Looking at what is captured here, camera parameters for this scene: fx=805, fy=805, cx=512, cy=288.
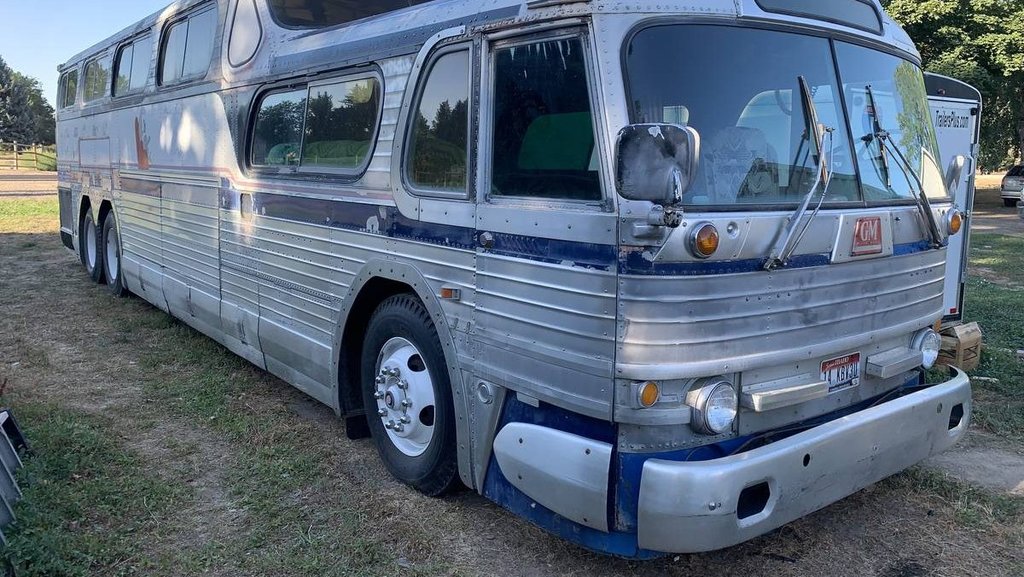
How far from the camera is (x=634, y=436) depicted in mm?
3203

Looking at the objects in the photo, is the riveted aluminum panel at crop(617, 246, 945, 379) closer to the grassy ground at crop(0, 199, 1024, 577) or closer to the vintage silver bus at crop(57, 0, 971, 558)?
the vintage silver bus at crop(57, 0, 971, 558)

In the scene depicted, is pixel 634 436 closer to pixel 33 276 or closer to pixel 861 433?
pixel 861 433

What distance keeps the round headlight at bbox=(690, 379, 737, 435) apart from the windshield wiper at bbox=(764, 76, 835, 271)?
21.0 inches

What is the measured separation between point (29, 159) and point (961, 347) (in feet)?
176

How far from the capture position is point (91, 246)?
10.8 meters

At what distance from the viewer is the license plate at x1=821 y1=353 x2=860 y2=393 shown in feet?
12.0

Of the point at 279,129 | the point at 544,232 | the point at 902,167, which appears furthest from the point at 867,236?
the point at 279,129

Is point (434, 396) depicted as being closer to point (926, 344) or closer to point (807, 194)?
point (807, 194)

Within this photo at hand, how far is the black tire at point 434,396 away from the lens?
13.5 ft

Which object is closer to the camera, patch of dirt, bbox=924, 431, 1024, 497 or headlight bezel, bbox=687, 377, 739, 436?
headlight bezel, bbox=687, 377, 739, 436

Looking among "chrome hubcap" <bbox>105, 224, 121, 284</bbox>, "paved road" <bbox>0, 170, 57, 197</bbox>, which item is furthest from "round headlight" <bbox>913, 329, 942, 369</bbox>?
"paved road" <bbox>0, 170, 57, 197</bbox>

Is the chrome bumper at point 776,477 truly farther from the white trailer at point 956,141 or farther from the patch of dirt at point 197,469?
the white trailer at point 956,141

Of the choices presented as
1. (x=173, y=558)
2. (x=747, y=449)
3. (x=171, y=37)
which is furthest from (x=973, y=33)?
(x=173, y=558)

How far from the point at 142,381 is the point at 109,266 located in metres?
4.29
